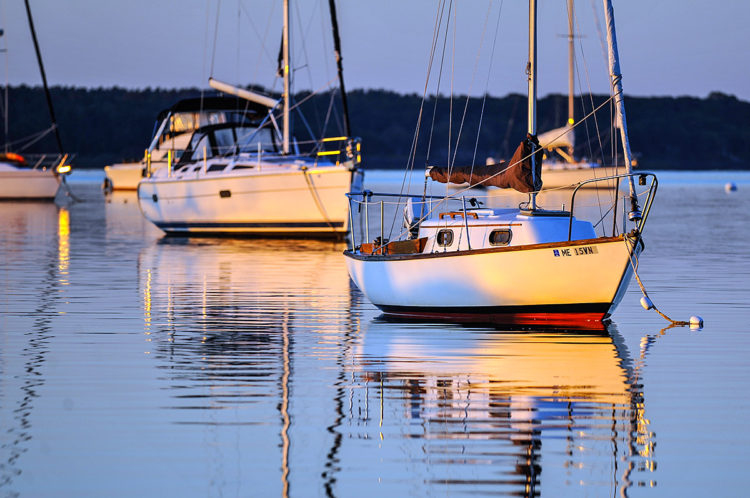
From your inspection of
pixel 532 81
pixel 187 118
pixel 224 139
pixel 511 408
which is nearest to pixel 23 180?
pixel 187 118

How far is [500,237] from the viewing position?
1764 cm

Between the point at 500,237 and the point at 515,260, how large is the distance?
88 centimetres

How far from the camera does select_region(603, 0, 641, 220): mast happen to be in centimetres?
1711

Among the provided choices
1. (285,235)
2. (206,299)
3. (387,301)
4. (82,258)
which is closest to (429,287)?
(387,301)

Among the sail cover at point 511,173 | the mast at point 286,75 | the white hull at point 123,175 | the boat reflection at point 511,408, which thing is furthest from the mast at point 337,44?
the white hull at point 123,175

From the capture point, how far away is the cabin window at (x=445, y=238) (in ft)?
59.2

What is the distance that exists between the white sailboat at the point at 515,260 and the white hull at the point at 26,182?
51.5m

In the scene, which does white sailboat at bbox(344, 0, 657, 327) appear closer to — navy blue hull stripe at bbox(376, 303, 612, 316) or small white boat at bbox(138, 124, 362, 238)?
navy blue hull stripe at bbox(376, 303, 612, 316)

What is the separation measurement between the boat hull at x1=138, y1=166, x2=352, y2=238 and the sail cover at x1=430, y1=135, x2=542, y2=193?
52.4ft

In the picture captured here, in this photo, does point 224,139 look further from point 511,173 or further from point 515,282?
point 515,282

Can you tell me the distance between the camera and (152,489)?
888 cm

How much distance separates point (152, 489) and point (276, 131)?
33706mm

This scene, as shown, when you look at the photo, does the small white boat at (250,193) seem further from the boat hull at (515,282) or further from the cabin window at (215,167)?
the boat hull at (515,282)

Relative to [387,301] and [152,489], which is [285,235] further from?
[152,489]
